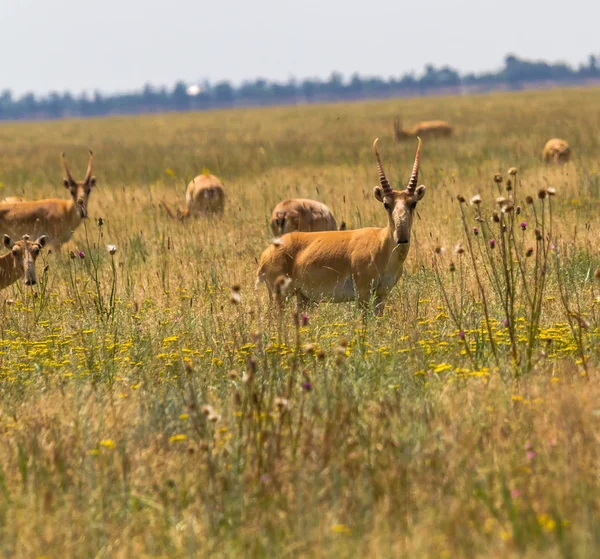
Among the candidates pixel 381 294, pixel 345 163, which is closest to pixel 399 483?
pixel 381 294

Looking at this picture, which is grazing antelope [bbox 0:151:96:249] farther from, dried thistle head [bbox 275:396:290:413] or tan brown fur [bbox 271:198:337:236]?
dried thistle head [bbox 275:396:290:413]

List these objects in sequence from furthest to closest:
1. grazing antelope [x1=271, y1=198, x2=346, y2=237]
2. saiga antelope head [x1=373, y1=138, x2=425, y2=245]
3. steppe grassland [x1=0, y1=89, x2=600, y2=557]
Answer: grazing antelope [x1=271, y1=198, x2=346, y2=237] → saiga antelope head [x1=373, y1=138, x2=425, y2=245] → steppe grassland [x1=0, y1=89, x2=600, y2=557]

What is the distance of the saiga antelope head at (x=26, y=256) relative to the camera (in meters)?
8.86

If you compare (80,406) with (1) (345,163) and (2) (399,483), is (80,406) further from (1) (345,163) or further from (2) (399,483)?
(1) (345,163)

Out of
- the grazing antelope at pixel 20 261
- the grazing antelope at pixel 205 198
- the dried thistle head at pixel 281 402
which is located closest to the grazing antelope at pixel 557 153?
the grazing antelope at pixel 205 198

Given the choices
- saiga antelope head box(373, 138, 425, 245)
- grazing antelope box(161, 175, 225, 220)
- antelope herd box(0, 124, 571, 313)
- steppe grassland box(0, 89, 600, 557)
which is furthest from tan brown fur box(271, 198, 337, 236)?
grazing antelope box(161, 175, 225, 220)

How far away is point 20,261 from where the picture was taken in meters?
9.43

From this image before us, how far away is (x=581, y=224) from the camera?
10.6 meters

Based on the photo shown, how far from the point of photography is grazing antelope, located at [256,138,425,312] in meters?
7.38

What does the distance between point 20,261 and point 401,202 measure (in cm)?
434

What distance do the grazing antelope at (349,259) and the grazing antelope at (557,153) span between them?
9.61m

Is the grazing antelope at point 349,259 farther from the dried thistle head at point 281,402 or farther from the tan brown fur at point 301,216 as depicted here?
the dried thistle head at point 281,402

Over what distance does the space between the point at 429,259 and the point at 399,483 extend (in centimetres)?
565

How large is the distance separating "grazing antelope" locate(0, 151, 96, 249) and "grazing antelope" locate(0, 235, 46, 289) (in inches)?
128
